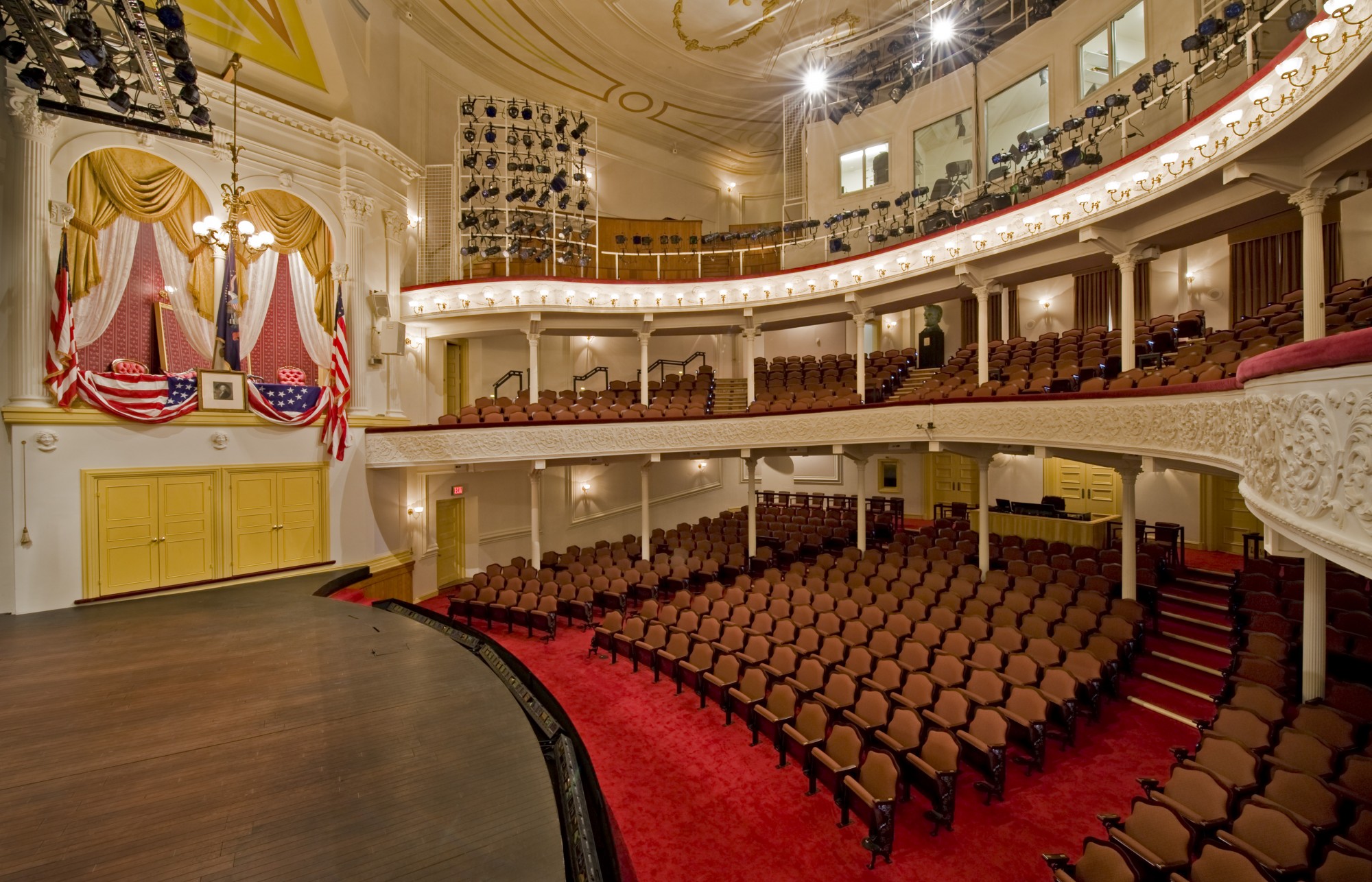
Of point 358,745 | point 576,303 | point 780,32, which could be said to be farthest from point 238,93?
point 780,32

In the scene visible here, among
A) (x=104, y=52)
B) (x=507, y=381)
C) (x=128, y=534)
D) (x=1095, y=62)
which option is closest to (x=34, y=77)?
Answer: (x=104, y=52)

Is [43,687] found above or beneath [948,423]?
beneath

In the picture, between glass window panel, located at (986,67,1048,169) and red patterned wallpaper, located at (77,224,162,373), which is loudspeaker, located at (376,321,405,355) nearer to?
red patterned wallpaper, located at (77,224,162,373)

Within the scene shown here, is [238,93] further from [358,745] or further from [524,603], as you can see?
[358,745]

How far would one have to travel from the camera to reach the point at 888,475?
66.0 ft

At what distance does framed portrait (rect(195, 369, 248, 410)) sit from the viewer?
9859 mm

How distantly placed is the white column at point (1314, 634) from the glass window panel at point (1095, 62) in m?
11.2

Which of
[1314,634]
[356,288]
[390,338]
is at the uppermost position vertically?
[356,288]

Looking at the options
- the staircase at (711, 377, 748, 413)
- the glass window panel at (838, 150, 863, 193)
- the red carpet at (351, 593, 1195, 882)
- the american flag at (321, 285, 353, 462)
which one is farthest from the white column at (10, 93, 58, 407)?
the glass window panel at (838, 150, 863, 193)

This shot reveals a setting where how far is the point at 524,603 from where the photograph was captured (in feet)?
37.1

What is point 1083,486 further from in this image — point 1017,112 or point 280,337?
point 280,337

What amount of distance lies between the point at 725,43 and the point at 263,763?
18905mm

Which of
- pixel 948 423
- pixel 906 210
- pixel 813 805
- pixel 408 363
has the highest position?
pixel 906 210

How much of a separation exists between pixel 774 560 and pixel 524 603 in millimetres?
6143
